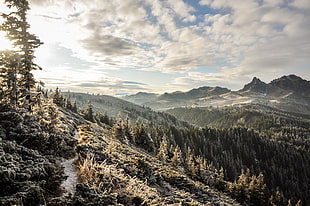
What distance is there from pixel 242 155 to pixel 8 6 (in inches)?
7731

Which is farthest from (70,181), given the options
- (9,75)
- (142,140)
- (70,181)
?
(142,140)

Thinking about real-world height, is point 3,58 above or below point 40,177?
above

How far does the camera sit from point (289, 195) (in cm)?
14088

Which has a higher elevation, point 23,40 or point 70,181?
point 23,40

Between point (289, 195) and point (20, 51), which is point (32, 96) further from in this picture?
point (289, 195)

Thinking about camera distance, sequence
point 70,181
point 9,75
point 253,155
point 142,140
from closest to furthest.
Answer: point 70,181, point 9,75, point 142,140, point 253,155

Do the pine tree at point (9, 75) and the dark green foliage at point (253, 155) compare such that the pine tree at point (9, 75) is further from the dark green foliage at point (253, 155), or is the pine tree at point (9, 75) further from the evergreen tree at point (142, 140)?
the dark green foliage at point (253, 155)

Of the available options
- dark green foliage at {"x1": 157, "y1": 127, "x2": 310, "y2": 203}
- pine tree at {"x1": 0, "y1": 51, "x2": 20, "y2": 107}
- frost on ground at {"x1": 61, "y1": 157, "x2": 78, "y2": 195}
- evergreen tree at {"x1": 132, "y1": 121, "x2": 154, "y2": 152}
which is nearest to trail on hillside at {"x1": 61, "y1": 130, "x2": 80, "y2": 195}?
frost on ground at {"x1": 61, "y1": 157, "x2": 78, "y2": 195}

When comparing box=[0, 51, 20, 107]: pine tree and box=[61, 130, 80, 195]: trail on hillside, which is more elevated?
box=[0, 51, 20, 107]: pine tree

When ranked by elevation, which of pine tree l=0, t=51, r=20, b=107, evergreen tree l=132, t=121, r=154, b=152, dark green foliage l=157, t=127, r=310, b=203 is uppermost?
pine tree l=0, t=51, r=20, b=107

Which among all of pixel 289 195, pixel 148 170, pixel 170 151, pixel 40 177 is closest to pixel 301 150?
pixel 289 195

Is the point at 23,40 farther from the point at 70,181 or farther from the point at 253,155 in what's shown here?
the point at 253,155

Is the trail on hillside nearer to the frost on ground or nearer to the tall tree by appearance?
the frost on ground

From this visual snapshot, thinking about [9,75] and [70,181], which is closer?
[70,181]
